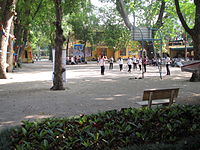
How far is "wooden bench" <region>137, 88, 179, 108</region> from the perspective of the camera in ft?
22.1

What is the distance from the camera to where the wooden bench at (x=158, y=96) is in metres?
6.74

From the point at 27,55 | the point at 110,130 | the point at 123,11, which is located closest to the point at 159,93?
the point at 110,130

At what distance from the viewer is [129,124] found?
467cm

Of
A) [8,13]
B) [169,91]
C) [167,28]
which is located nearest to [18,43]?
[8,13]

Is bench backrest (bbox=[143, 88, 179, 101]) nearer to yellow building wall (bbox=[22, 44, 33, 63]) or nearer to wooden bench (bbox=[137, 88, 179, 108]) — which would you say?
wooden bench (bbox=[137, 88, 179, 108])

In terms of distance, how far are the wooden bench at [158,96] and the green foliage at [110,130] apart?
1.48 metres

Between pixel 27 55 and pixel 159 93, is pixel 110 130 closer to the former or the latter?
pixel 159 93

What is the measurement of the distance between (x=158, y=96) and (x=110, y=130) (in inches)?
118

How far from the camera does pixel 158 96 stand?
6953mm

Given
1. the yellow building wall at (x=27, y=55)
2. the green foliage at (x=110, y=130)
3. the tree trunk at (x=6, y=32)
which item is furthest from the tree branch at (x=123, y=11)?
the yellow building wall at (x=27, y=55)

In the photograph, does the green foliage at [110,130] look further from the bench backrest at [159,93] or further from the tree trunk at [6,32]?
the tree trunk at [6,32]

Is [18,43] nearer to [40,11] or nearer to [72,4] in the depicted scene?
[40,11]

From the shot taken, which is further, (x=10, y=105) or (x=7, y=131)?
(x=10, y=105)

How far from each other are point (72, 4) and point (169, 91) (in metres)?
8.95
